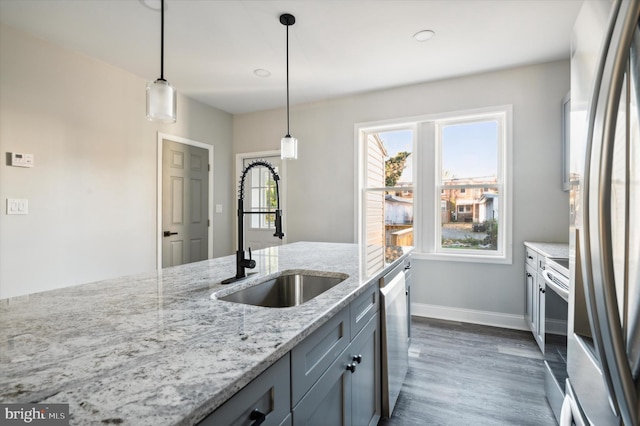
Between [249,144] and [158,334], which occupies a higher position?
[249,144]

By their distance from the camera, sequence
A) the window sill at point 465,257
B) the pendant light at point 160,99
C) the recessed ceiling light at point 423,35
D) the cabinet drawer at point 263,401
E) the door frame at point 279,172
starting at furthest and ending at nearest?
1. the door frame at point 279,172
2. the window sill at point 465,257
3. the recessed ceiling light at point 423,35
4. the pendant light at point 160,99
5. the cabinet drawer at point 263,401

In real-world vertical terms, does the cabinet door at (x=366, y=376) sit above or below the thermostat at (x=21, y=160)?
below

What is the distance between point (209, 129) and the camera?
4.54 meters

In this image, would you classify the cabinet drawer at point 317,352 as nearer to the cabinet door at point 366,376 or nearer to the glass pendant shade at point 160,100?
the cabinet door at point 366,376

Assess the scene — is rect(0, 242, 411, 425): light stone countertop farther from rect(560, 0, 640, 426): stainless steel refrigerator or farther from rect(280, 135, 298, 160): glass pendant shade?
rect(280, 135, 298, 160): glass pendant shade

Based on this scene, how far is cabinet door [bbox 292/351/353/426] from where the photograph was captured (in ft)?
2.92

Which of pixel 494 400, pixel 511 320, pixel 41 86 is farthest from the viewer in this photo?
pixel 511 320

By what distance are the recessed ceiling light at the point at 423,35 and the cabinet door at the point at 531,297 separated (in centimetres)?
220

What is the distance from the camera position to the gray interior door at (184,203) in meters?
3.90

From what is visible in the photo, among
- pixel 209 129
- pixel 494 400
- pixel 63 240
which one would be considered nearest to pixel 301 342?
pixel 494 400

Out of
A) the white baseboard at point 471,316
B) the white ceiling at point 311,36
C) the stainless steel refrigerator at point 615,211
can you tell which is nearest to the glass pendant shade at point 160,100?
the white ceiling at point 311,36

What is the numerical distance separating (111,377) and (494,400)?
231cm

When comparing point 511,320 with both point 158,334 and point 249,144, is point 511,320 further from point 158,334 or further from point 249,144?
point 249,144

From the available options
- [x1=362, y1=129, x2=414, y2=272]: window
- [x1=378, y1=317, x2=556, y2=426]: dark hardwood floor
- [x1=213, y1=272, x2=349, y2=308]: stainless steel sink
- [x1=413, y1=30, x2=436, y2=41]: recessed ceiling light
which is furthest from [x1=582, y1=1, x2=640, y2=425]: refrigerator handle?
[x1=362, y1=129, x2=414, y2=272]: window
